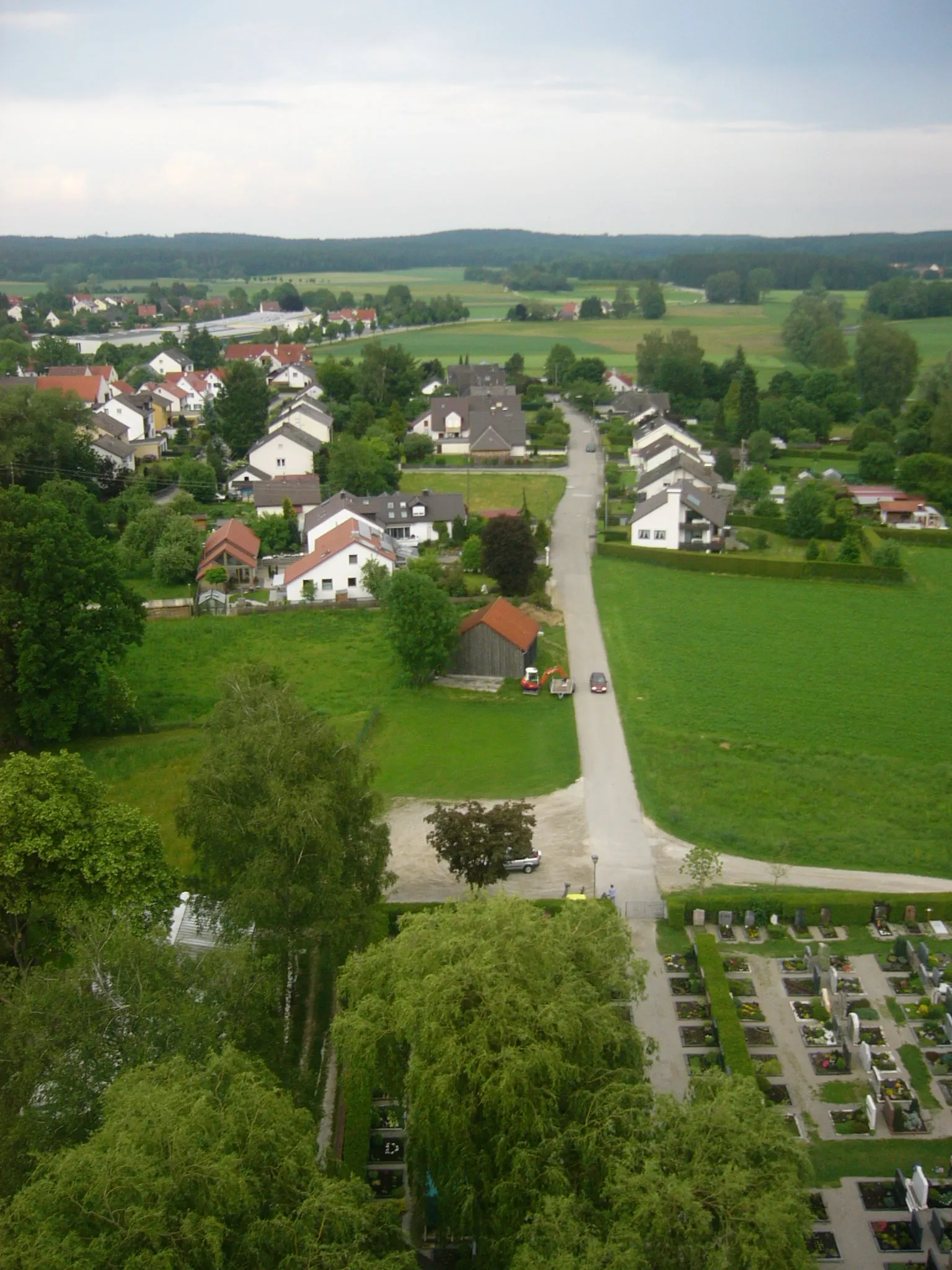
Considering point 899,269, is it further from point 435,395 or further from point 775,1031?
point 775,1031

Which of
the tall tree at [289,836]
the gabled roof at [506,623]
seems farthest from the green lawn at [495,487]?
the tall tree at [289,836]

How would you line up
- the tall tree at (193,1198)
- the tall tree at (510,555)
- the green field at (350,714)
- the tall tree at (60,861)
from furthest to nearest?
the tall tree at (510,555)
the green field at (350,714)
the tall tree at (60,861)
the tall tree at (193,1198)

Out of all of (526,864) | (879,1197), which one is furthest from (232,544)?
(879,1197)

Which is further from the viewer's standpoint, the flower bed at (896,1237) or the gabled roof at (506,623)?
the gabled roof at (506,623)

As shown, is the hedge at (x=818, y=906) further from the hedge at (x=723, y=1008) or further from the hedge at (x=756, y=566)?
the hedge at (x=756, y=566)

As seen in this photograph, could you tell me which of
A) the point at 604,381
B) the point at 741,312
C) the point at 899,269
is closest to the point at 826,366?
the point at 604,381

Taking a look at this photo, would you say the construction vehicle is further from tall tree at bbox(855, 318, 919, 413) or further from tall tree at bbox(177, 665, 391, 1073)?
tall tree at bbox(855, 318, 919, 413)
